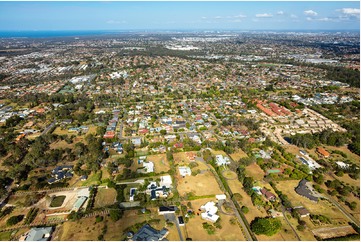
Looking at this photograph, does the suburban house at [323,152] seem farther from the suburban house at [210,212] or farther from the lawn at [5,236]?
the lawn at [5,236]

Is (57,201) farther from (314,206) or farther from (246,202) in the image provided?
(314,206)

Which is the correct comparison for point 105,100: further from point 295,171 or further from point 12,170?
point 295,171

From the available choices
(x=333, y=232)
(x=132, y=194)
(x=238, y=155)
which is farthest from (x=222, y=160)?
(x=333, y=232)

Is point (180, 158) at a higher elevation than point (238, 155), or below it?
higher

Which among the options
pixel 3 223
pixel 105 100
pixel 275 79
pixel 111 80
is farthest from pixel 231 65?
pixel 3 223

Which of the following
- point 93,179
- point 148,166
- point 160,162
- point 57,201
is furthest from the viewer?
point 160,162

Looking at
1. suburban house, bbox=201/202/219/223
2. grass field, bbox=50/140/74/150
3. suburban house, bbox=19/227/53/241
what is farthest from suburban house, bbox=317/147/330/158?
grass field, bbox=50/140/74/150
